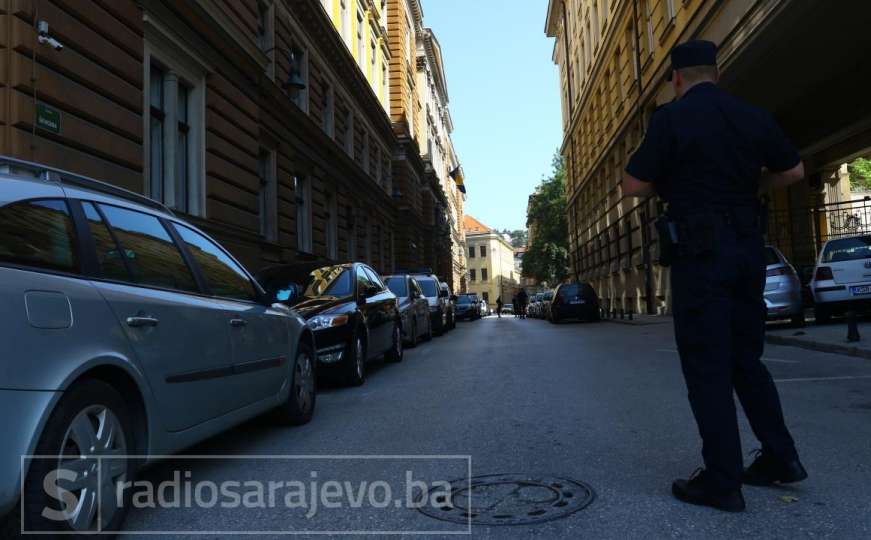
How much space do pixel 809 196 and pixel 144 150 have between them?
20.8m

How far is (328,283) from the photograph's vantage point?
878cm

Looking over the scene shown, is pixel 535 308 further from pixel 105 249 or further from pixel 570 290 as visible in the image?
pixel 105 249

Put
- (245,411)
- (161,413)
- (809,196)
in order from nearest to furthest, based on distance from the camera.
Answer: (161,413), (245,411), (809,196)

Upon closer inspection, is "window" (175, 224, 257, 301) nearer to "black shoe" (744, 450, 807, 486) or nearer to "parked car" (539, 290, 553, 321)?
"black shoe" (744, 450, 807, 486)

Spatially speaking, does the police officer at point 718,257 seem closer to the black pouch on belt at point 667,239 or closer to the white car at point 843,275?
the black pouch on belt at point 667,239

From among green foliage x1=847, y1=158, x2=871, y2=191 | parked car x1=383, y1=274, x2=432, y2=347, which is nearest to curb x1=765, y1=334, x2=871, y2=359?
parked car x1=383, y1=274, x2=432, y2=347

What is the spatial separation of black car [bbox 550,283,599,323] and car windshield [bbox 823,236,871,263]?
1239 centimetres

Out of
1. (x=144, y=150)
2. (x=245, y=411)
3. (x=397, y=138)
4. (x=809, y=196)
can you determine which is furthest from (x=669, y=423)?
(x=397, y=138)

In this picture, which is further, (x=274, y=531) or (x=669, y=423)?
(x=669, y=423)

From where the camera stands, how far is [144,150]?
1131 cm

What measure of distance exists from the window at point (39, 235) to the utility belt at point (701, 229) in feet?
8.87

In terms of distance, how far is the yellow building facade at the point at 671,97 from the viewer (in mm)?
14195

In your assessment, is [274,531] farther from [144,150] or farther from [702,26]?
[702,26]

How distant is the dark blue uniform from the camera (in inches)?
126
